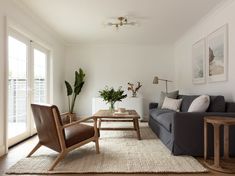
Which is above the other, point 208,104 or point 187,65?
point 187,65

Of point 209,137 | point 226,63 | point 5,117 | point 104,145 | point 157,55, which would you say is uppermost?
point 157,55

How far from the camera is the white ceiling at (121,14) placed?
356cm

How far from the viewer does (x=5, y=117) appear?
320 centimetres

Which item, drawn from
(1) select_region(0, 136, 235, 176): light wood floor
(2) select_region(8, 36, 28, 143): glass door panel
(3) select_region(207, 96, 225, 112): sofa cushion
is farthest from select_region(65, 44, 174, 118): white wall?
(3) select_region(207, 96, 225, 112): sofa cushion

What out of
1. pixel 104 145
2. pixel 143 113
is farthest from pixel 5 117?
pixel 143 113

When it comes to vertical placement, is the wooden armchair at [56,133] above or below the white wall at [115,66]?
below

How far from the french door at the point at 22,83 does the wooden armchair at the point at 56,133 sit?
889 millimetres

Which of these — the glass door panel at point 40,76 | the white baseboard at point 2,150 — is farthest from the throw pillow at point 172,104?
the white baseboard at point 2,150

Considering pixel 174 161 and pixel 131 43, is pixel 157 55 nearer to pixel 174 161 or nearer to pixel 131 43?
pixel 131 43

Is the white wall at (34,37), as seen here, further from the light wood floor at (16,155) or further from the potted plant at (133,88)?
the potted plant at (133,88)

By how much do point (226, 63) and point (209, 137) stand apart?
1.37m

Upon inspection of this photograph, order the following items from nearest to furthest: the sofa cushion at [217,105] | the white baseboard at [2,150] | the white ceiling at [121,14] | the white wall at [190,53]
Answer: the white baseboard at [2,150], the sofa cushion at [217,105], the white wall at [190,53], the white ceiling at [121,14]

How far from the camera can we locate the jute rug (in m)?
2.45

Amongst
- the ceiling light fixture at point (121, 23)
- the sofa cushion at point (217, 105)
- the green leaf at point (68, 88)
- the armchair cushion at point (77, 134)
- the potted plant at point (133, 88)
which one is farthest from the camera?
the potted plant at point (133, 88)
